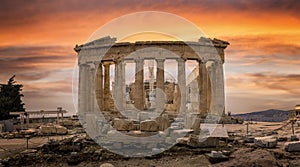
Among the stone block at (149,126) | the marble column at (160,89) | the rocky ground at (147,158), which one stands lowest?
the rocky ground at (147,158)

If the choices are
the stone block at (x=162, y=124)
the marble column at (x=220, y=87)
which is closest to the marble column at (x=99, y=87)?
the marble column at (x=220, y=87)

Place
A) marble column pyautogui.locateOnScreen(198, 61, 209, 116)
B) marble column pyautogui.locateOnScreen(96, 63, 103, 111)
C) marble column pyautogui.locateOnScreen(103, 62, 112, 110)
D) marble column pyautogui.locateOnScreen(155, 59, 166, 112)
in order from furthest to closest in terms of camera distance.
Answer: marble column pyautogui.locateOnScreen(103, 62, 112, 110) → marble column pyautogui.locateOnScreen(96, 63, 103, 111) → marble column pyautogui.locateOnScreen(198, 61, 209, 116) → marble column pyautogui.locateOnScreen(155, 59, 166, 112)

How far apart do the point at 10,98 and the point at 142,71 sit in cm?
1626

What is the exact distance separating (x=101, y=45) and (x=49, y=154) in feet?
57.8

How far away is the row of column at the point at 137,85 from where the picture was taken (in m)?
33.9

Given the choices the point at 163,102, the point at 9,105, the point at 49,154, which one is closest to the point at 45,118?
Answer: the point at 9,105

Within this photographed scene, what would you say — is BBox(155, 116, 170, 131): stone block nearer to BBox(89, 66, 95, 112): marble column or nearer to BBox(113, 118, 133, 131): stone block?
BBox(113, 118, 133, 131): stone block

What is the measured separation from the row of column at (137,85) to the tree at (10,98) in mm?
8097

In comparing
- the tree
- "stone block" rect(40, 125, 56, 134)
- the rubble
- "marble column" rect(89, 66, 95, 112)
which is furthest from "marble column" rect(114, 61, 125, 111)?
the tree

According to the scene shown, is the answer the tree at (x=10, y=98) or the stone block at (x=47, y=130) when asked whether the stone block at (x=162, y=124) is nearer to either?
the stone block at (x=47, y=130)

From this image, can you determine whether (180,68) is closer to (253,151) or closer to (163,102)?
(163,102)

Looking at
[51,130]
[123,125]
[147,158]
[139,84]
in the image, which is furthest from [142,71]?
[147,158]

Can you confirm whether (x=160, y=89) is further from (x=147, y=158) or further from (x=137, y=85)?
(x=147, y=158)

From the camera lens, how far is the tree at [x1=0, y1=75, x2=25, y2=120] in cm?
3991
